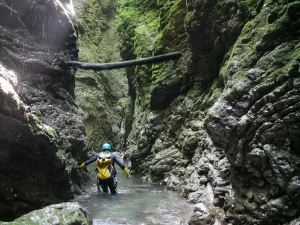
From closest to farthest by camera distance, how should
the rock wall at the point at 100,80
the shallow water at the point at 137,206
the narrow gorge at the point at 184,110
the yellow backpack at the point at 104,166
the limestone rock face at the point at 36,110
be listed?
the narrow gorge at the point at 184,110
the shallow water at the point at 137,206
the limestone rock face at the point at 36,110
the yellow backpack at the point at 104,166
the rock wall at the point at 100,80

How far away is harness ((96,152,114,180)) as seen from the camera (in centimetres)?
1102

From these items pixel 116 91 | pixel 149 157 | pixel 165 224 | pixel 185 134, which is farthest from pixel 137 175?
pixel 116 91

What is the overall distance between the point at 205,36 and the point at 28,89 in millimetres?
6584

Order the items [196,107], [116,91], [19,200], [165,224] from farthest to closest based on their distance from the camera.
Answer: [116,91], [196,107], [19,200], [165,224]

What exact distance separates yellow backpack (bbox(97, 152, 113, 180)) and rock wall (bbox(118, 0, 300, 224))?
2.65 metres

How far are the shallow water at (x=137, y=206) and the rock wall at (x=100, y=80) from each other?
1776cm

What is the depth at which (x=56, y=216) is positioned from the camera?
609 cm

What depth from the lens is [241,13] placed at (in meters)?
9.36

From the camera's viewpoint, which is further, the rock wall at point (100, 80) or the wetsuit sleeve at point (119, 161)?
the rock wall at point (100, 80)

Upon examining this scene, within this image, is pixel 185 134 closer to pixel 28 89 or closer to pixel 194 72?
pixel 194 72

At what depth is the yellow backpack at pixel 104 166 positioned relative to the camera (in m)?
11.0

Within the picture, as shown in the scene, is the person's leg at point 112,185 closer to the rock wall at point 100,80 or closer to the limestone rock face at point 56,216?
the limestone rock face at point 56,216

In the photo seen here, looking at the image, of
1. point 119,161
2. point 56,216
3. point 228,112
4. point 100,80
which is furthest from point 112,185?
point 100,80

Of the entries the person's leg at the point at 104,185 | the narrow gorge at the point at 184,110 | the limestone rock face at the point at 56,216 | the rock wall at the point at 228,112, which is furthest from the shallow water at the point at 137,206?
the limestone rock face at the point at 56,216
